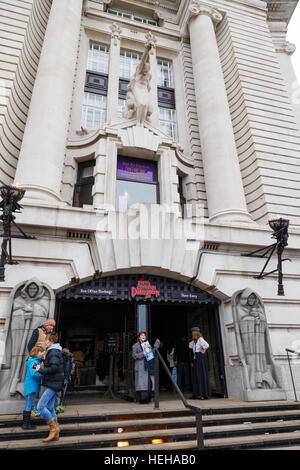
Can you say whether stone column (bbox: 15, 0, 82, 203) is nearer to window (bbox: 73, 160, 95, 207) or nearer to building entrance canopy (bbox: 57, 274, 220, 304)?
window (bbox: 73, 160, 95, 207)

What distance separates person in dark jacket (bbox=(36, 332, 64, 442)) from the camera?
4.85 metres

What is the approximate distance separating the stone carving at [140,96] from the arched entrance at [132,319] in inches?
276

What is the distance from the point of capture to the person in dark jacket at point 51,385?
191 inches

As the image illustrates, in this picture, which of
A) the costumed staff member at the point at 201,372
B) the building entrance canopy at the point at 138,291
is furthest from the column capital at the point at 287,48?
the costumed staff member at the point at 201,372

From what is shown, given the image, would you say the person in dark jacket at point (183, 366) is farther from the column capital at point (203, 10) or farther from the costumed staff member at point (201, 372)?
the column capital at point (203, 10)

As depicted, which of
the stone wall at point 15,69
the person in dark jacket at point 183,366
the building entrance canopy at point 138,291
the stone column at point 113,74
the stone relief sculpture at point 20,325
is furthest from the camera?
the stone column at point 113,74

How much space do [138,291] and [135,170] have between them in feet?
17.5

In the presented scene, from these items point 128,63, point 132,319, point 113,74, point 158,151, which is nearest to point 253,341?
point 132,319

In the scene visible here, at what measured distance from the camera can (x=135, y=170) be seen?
12.0 meters

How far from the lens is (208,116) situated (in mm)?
13117

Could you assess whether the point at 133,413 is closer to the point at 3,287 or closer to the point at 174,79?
the point at 3,287
